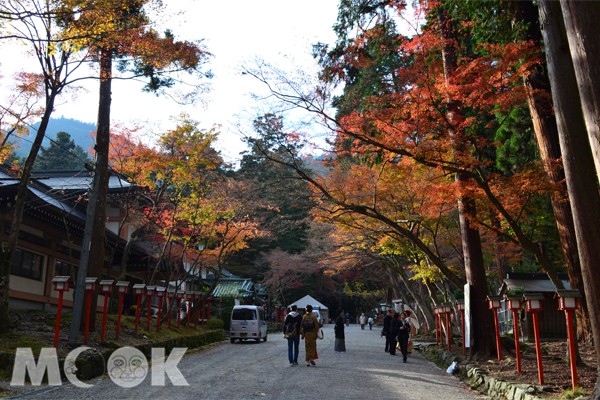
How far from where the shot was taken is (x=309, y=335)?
11.4 meters

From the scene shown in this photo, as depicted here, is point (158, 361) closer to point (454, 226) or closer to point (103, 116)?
point (103, 116)

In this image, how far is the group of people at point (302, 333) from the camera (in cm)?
1130

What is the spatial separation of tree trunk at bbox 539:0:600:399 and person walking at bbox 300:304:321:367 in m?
6.40

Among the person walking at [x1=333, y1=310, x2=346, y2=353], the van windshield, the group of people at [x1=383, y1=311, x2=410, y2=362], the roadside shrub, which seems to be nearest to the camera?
the group of people at [x1=383, y1=311, x2=410, y2=362]

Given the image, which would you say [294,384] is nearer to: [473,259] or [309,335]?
[309,335]

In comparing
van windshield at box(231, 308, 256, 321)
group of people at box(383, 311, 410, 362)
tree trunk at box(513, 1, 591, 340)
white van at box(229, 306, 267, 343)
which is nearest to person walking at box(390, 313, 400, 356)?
group of people at box(383, 311, 410, 362)

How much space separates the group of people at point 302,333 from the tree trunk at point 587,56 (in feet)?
24.5

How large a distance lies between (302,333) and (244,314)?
1104 cm

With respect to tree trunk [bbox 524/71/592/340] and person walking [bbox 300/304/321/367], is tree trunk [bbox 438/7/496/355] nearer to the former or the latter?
tree trunk [bbox 524/71/592/340]

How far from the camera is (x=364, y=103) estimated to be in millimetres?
12195

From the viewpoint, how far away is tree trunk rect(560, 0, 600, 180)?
228 inches

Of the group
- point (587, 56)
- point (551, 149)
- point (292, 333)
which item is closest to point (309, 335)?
point (292, 333)

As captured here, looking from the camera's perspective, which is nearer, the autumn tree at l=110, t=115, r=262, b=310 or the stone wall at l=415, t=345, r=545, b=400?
the stone wall at l=415, t=345, r=545, b=400

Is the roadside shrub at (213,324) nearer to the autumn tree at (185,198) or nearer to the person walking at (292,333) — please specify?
the autumn tree at (185,198)
